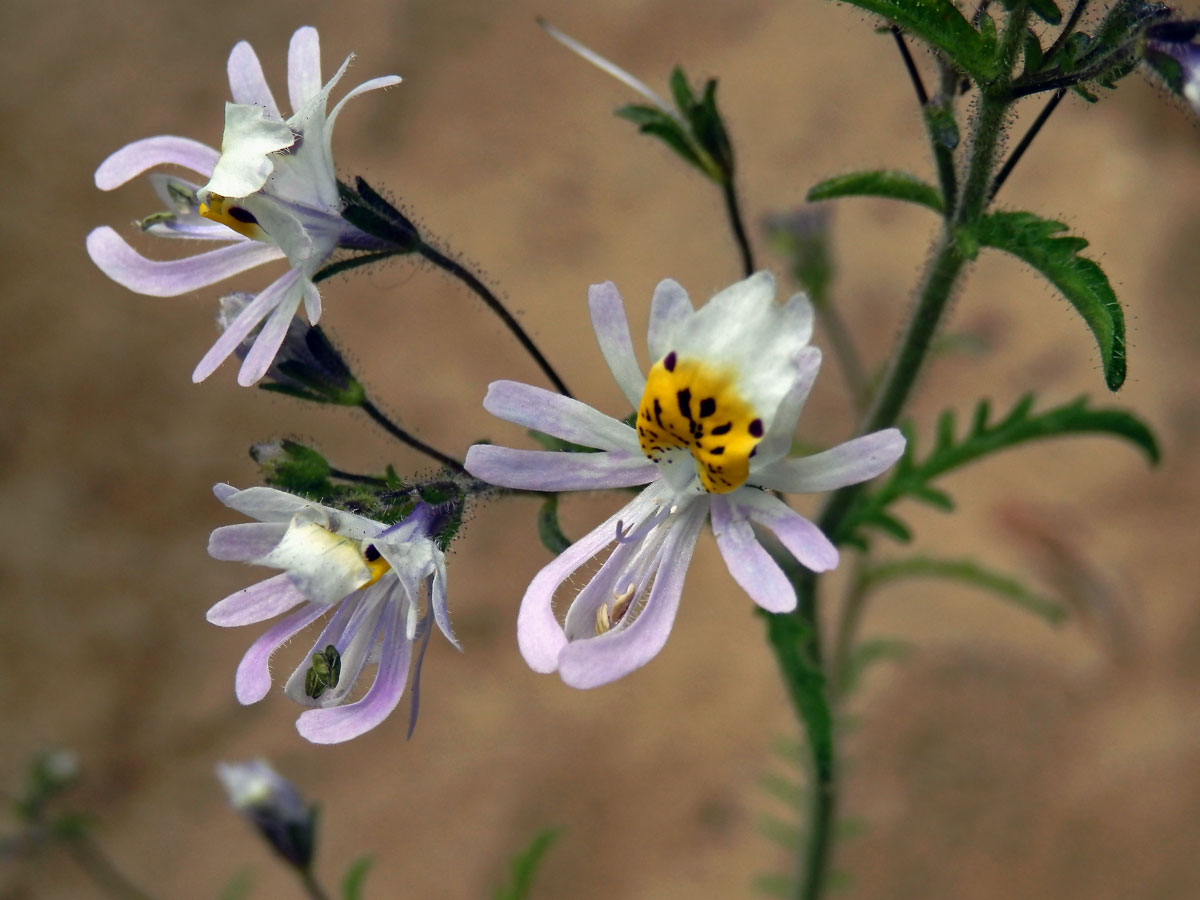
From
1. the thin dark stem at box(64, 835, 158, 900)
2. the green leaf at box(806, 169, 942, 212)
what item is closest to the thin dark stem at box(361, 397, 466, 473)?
the green leaf at box(806, 169, 942, 212)

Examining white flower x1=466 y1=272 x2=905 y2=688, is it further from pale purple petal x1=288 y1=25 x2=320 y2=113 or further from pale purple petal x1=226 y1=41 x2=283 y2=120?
pale purple petal x1=226 y1=41 x2=283 y2=120

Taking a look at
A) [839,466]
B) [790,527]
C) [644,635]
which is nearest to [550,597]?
[644,635]

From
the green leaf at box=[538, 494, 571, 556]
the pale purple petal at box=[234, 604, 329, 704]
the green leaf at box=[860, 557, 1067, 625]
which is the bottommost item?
the green leaf at box=[860, 557, 1067, 625]

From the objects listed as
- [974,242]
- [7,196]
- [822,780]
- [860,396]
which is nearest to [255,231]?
[974,242]

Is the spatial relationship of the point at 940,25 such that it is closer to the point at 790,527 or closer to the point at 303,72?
the point at 790,527

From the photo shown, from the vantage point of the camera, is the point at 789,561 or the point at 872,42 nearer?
the point at 789,561

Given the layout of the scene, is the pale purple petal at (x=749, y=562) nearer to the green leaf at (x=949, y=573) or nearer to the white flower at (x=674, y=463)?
the white flower at (x=674, y=463)

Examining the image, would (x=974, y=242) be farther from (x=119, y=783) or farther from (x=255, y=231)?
(x=119, y=783)
